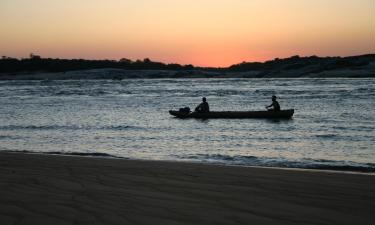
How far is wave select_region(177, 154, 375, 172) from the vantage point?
421 inches

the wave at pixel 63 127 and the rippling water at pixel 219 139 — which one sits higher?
the rippling water at pixel 219 139

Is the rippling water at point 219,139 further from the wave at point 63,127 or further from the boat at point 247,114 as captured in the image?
the boat at point 247,114

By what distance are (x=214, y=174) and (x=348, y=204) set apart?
2.46 metres

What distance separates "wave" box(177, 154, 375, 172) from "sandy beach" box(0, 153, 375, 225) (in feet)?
11.3

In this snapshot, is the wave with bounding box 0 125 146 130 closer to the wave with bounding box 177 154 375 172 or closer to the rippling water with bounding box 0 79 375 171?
the rippling water with bounding box 0 79 375 171

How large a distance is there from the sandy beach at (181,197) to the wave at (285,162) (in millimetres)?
3430

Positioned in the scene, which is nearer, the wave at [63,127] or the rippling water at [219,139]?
the rippling water at [219,139]

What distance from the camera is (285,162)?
1157 cm

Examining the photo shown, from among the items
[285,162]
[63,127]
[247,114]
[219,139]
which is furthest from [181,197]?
[247,114]

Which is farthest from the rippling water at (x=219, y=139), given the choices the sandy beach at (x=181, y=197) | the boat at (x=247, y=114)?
the sandy beach at (x=181, y=197)

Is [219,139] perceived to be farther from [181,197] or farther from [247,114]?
[181,197]

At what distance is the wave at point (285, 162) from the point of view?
10688mm

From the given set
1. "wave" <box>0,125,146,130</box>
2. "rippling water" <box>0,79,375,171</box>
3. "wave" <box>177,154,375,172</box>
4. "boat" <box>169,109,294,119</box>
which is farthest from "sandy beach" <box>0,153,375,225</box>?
"boat" <box>169,109,294,119</box>

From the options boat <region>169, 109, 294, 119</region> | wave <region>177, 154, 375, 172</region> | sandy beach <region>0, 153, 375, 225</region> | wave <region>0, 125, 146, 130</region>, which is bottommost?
wave <region>0, 125, 146, 130</region>
